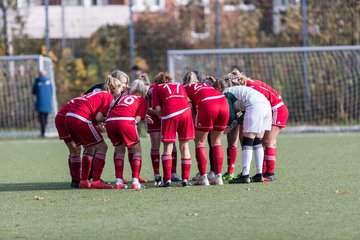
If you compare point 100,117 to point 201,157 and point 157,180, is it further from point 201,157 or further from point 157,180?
point 201,157

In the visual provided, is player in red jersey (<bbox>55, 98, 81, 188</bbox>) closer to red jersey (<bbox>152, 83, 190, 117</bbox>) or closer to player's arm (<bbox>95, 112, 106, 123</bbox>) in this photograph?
player's arm (<bbox>95, 112, 106, 123</bbox>)

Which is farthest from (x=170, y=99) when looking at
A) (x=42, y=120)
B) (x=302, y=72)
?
(x=302, y=72)

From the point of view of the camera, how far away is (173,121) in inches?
478

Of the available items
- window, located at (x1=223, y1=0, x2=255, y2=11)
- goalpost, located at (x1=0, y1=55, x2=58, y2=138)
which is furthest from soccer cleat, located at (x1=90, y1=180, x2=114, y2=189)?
window, located at (x1=223, y1=0, x2=255, y2=11)

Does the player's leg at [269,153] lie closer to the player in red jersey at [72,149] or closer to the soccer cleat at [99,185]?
the soccer cleat at [99,185]

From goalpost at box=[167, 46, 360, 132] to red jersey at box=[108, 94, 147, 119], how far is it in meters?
12.7

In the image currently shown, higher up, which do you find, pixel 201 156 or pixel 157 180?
→ pixel 201 156

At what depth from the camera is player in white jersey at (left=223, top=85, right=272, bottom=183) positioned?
12336 millimetres

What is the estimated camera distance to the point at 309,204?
10070 mm

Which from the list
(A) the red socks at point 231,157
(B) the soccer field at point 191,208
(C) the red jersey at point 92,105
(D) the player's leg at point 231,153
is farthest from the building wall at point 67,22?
(C) the red jersey at point 92,105

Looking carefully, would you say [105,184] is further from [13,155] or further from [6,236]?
[13,155]

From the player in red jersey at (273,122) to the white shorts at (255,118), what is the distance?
1.91 feet

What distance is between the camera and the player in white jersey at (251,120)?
40.5 ft

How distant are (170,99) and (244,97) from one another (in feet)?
3.27
